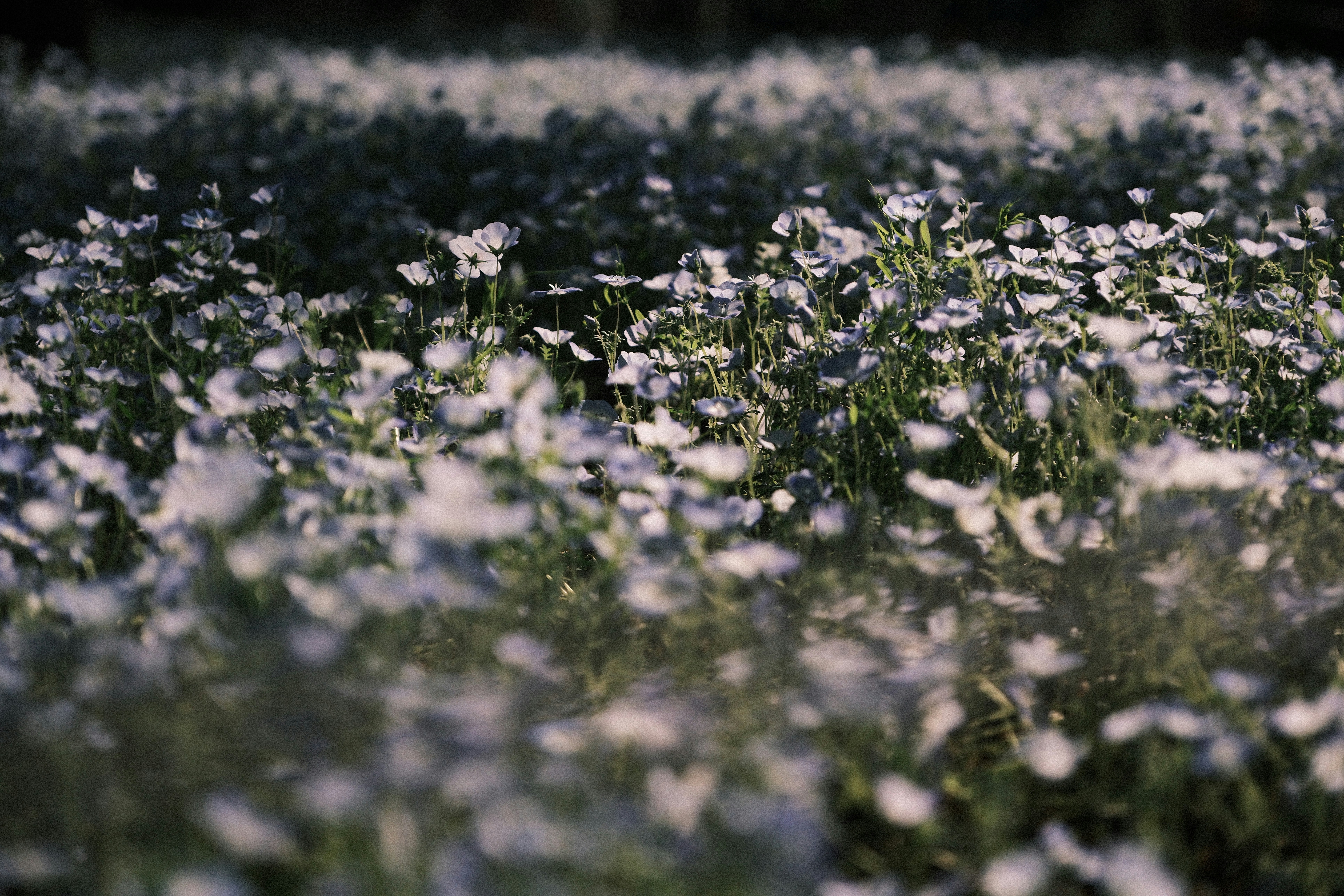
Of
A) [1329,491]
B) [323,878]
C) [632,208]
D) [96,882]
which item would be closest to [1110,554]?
[1329,491]

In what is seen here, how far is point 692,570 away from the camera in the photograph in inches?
65.6

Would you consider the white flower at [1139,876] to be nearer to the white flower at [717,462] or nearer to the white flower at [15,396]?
the white flower at [717,462]

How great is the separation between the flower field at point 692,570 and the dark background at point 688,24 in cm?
764

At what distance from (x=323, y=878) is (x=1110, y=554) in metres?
1.43

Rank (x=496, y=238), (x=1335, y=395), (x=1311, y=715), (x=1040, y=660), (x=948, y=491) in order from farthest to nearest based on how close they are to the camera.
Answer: (x=496, y=238)
(x=1335, y=395)
(x=948, y=491)
(x=1040, y=660)
(x=1311, y=715)

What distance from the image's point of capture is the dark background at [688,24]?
12.4 meters

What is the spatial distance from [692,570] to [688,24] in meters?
21.1

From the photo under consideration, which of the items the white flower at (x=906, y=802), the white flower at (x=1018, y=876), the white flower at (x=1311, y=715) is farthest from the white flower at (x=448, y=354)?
the white flower at (x=1311, y=715)

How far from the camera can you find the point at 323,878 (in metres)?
1.16

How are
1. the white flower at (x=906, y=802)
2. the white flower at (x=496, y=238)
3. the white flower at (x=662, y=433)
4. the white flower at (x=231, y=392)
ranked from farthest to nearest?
the white flower at (x=496, y=238) → the white flower at (x=662, y=433) → the white flower at (x=231, y=392) → the white flower at (x=906, y=802)

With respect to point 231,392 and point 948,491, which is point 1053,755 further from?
Answer: point 231,392

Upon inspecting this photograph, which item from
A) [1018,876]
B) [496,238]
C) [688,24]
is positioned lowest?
[1018,876]

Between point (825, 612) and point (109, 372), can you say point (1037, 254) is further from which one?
point (109, 372)

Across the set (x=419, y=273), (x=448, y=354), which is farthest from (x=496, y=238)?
(x=448, y=354)
